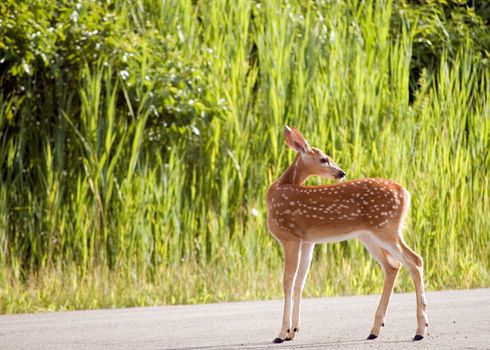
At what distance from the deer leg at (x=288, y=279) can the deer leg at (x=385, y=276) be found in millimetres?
549

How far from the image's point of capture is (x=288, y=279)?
21.6ft

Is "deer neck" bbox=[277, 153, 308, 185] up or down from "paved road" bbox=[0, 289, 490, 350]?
up

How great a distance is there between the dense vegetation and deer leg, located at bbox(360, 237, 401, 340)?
3667mm

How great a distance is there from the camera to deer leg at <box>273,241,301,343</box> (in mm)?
6523

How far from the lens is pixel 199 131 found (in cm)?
1239

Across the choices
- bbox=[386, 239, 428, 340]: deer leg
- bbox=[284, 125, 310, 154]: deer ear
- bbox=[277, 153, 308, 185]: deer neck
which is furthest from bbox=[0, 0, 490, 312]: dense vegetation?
bbox=[386, 239, 428, 340]: deer leg

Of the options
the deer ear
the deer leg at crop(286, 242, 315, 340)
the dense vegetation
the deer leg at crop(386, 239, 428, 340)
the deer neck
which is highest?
the deer ear

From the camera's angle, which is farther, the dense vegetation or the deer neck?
the dense vegetation

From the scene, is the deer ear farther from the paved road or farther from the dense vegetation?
the dense vegetation

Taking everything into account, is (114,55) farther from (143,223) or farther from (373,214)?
(373,214)

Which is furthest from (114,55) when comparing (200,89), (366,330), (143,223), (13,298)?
(366,330)

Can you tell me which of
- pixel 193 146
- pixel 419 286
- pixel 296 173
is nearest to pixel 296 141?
pixel 296 173

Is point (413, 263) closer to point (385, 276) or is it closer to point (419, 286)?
point (419, 286)

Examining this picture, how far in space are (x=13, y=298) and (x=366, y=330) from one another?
3899 millimetres
